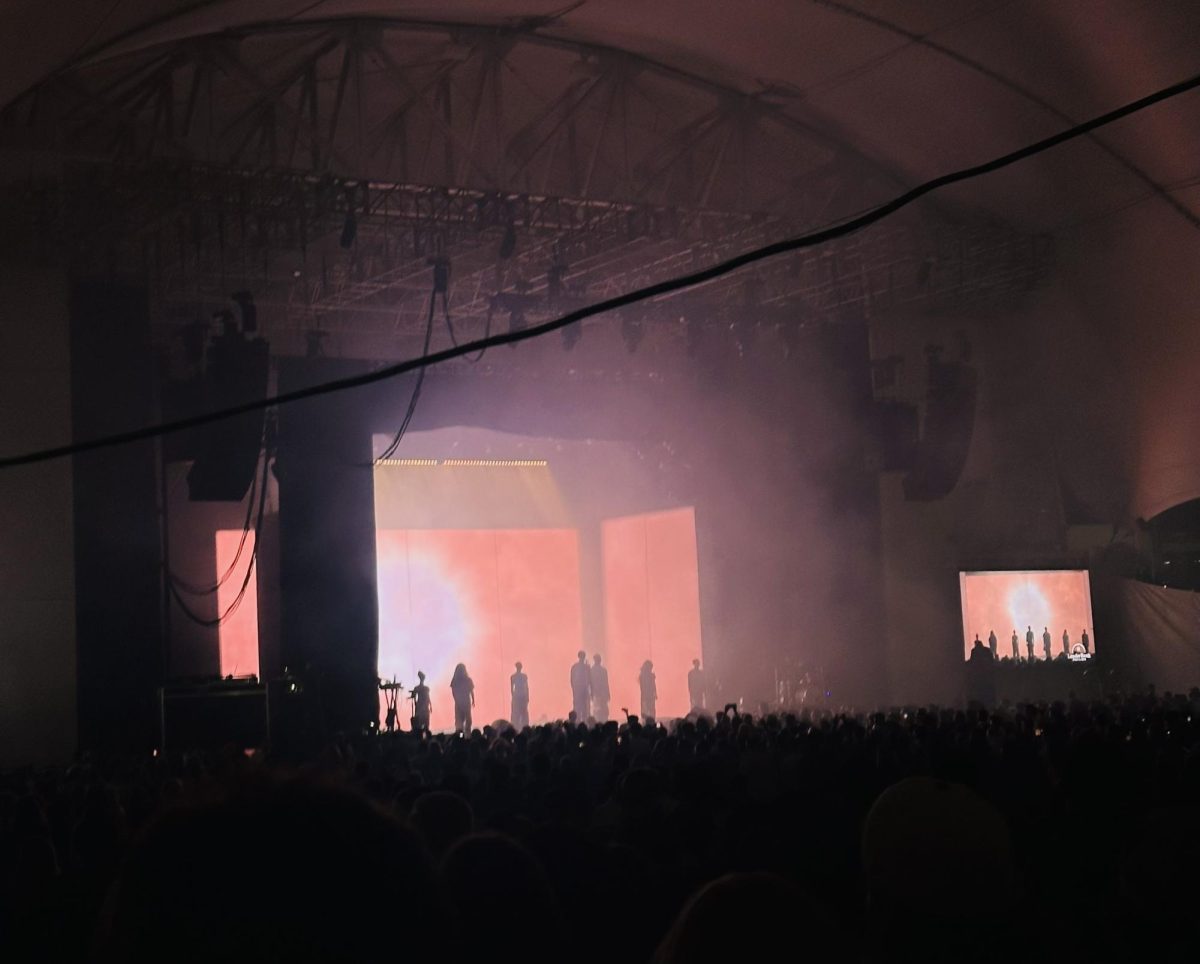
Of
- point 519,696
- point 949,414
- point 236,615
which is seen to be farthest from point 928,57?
point 236,615

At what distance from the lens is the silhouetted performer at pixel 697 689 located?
23359 millimetres

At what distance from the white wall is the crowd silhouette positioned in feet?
21.5

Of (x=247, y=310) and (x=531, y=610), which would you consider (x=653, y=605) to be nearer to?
(x=531, y=610)

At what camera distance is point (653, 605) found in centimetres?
2648

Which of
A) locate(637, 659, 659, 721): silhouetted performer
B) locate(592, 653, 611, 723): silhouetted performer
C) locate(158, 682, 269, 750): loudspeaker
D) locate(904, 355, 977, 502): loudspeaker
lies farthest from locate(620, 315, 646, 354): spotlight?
locate(158, 682, 269, 750): loudspeaker

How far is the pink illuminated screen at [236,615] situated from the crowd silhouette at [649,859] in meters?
13.4

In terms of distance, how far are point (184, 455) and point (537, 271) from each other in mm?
6389

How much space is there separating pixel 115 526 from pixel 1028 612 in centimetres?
1378

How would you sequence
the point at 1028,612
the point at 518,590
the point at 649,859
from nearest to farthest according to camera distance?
the point at 649,859
the point at 1028,612
the point at 518,590

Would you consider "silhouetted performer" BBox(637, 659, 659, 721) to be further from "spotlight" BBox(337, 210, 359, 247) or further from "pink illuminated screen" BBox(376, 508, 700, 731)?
"spotlight" BBox(337, 210, 359, 247)

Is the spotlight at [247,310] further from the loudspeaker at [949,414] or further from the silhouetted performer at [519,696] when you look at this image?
the silhouetted performer at [519,696]

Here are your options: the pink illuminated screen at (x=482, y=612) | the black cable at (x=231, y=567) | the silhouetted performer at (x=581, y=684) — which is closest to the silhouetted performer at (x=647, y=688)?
the silhouetted performer at (x=581, y=684)

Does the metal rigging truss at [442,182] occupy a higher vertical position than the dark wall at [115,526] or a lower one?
higher

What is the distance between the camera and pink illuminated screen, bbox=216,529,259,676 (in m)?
23.0
